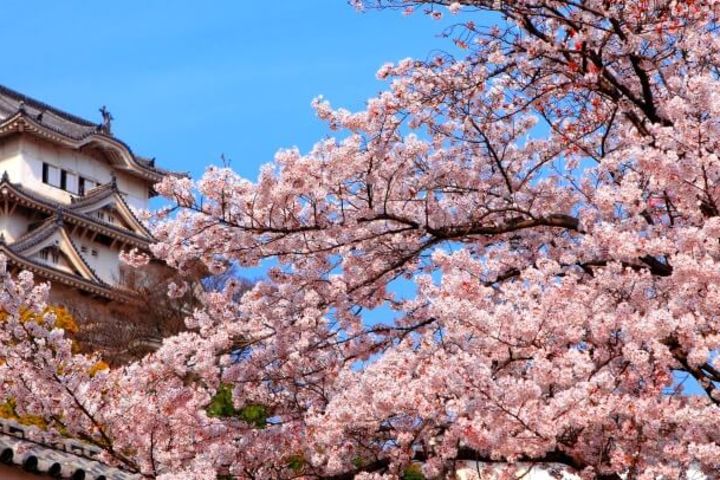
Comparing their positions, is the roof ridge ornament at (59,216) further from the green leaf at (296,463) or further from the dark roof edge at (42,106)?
the green leaf at (296,463)

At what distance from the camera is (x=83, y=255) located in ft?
145

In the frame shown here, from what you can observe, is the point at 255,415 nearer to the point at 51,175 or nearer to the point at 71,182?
the point at 51,175

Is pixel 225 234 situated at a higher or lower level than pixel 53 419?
higher

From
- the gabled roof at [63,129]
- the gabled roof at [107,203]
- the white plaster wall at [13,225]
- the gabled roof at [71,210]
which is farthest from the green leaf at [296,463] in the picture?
the gabled roof at [63,129]

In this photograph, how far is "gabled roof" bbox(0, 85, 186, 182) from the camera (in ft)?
147

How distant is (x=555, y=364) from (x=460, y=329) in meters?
0.59

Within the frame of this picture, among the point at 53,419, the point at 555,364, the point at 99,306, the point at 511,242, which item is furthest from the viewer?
the point at 99,306

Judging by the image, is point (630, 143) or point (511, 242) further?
point (511, 242)

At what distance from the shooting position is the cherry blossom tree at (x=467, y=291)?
22.5ft

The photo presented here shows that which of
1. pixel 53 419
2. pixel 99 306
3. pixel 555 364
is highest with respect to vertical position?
pixel 99 306

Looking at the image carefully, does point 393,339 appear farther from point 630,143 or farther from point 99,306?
point 99,306

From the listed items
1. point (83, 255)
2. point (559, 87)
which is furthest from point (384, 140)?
point (83, 255)

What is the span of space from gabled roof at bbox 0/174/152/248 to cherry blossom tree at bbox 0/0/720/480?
3361 cm

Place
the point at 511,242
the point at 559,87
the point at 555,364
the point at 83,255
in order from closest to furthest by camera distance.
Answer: the point at 555,364, the point at 559,87, the point at 511,242, the point at 83,255
